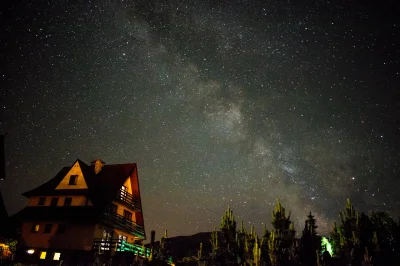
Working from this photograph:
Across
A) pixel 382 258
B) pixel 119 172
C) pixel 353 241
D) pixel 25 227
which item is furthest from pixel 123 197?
pixel 382 258

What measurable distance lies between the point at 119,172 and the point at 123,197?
13.2ft

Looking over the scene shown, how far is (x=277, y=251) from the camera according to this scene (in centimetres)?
3791

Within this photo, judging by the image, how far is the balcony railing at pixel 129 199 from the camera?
117 feet

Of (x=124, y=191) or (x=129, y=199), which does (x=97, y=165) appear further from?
(x=129, y=199)

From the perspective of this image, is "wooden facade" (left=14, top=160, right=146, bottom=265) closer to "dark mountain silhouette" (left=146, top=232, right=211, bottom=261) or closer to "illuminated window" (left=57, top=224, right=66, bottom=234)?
"illuminated window" (left=57, top=224, right=66, bottom=234)

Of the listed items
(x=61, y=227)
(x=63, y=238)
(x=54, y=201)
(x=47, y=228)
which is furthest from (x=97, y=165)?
(x=63, y=238)

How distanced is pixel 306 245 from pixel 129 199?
25.4 m

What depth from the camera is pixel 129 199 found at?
37.7 m

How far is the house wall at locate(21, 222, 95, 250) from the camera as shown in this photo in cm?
2964

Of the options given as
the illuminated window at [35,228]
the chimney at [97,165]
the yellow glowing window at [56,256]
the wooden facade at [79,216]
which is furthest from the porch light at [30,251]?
the chimney at [97,165]

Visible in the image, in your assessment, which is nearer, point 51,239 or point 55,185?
point 51,239

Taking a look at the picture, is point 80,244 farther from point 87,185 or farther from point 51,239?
point 87,185

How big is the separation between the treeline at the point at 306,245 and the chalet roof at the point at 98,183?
43.2ft

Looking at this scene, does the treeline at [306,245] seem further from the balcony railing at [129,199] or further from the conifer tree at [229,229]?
the balcony railing at [129,199]
